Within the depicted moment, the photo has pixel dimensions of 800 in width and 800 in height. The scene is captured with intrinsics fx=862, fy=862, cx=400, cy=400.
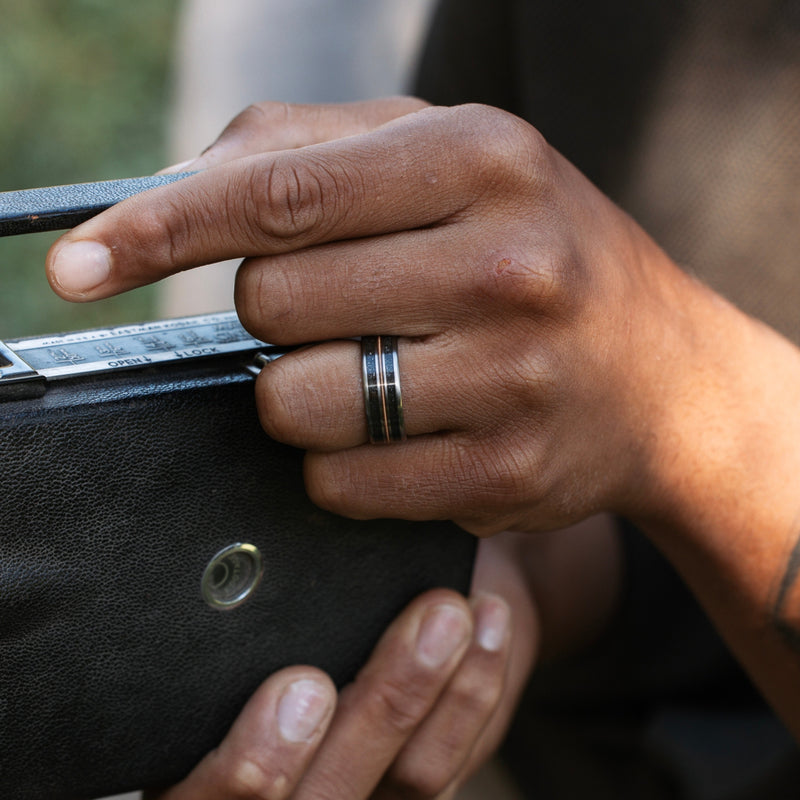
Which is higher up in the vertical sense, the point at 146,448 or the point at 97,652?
the point at 146,448

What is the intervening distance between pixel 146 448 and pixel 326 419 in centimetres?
16

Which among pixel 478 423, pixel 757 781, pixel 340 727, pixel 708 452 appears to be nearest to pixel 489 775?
pixel 757 781

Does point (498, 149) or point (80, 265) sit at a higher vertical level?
point (498, 149)

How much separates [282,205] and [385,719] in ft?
1.91

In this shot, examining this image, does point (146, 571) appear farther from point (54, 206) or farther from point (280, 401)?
point (54, 206)

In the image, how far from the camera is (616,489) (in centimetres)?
87

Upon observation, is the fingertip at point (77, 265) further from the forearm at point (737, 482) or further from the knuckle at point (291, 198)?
the forearm at point (737, 482)

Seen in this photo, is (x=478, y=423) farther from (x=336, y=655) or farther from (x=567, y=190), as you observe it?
(x=336, y=655)

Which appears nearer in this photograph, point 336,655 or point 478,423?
point 478,423

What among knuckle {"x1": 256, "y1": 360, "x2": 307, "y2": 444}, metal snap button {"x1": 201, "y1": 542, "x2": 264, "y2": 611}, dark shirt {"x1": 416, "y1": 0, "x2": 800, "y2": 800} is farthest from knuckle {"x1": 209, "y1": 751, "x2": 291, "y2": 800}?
dark shirt {"x1": 416, "y1": 0, "x2": 800, "y2": 800}

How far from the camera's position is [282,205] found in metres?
0.64

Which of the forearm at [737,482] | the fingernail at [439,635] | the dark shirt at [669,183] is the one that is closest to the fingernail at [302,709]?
the fingernail at [439,635]

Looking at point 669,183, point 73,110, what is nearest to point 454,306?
point 669,183

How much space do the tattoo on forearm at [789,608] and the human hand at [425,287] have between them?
349mm
